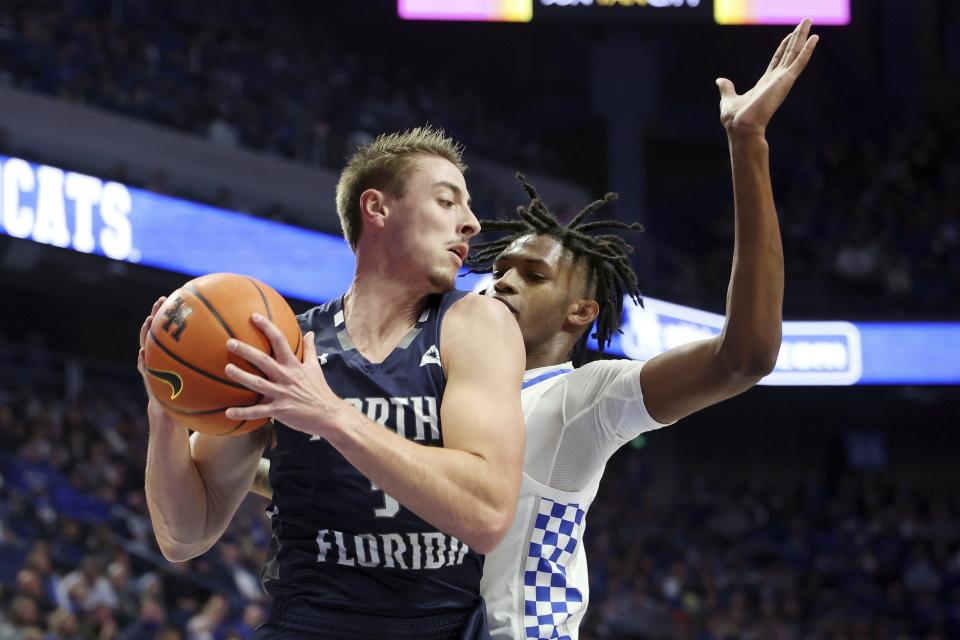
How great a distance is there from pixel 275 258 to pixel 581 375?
30.8ft

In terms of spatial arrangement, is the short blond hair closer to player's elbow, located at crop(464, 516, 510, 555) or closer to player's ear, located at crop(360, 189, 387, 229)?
player's ear, located at crop(360, 189, 387, 229)

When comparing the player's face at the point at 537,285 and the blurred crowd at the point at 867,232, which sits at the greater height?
the blurred crowd at the point at 867,232

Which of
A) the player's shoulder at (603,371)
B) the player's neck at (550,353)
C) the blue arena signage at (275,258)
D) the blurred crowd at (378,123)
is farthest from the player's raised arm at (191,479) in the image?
the blurred crowd at (378,123)

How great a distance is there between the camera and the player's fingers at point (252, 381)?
2105 millimetres

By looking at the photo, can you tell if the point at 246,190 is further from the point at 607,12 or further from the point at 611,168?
the point at 611,168

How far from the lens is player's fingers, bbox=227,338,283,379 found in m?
2.12

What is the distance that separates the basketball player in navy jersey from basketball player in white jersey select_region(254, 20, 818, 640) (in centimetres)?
40

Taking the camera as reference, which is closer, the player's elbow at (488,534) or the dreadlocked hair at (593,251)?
the player's elbow at (488,534)

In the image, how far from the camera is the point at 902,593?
14.9m

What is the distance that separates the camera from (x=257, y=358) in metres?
2.13

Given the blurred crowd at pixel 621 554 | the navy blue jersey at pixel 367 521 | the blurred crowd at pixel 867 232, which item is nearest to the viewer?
the navy blue jersey at pixel 367 521

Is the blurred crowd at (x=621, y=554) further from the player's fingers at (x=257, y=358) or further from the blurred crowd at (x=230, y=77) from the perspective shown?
the player's fingers at (x=257, y=358)

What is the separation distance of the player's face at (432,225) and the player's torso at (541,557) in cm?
64

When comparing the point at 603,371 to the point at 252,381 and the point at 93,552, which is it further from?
the point at 93,552
